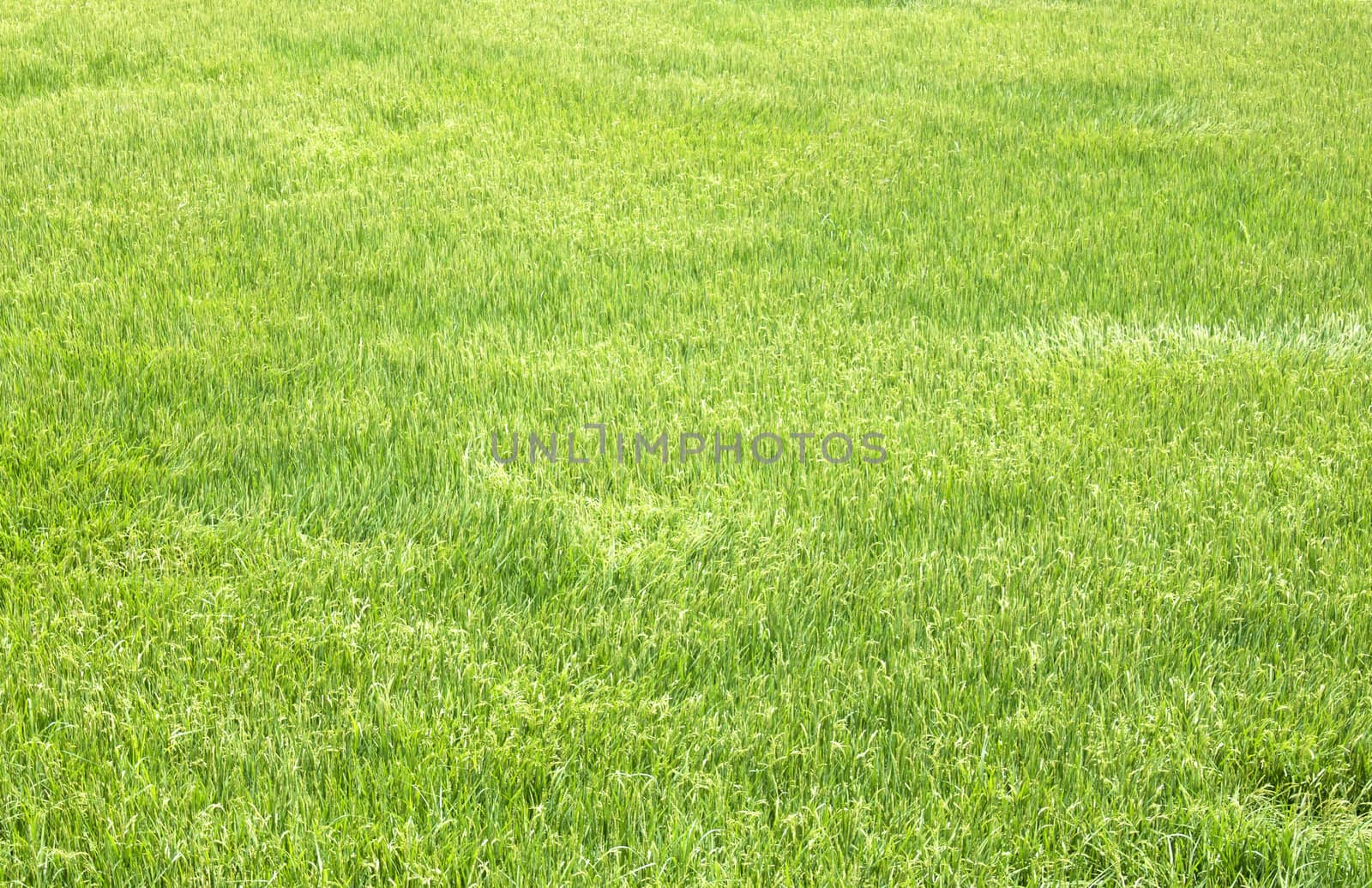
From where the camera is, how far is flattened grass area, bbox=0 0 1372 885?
2.56m

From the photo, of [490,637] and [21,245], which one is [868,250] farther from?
[21,245]

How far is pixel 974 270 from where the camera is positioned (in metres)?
5.75

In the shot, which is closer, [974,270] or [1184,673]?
[1184,673]

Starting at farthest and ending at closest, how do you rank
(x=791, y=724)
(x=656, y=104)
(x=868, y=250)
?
(x=656, y=104)
(x=868, y=250)
(x=791, y=724)

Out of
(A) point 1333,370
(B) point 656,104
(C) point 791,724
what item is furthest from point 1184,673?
(B) point 656,104

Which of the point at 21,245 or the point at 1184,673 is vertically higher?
the point at 21,245

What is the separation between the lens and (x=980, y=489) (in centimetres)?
388

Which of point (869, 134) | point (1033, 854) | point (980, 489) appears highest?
point (869, 134)

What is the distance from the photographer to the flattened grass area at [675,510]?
2561mm

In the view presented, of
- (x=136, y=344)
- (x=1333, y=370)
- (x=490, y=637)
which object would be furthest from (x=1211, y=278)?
(x=136, y=344)

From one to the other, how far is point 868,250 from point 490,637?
3.60 meters

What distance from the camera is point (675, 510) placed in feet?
12.2

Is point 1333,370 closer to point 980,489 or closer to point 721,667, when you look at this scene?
point 980,489

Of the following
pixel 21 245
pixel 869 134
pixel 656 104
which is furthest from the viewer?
pixel 656 104
